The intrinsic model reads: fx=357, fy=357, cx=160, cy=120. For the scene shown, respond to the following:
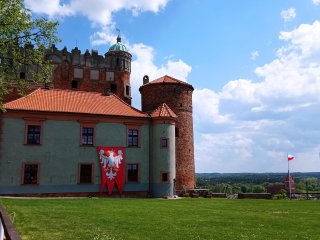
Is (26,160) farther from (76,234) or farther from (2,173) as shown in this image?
(76,234)

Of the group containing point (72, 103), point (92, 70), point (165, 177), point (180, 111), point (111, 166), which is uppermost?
point (92, 70)

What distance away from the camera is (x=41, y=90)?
33.3 meters

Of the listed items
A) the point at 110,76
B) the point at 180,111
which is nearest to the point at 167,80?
the point at 180,111

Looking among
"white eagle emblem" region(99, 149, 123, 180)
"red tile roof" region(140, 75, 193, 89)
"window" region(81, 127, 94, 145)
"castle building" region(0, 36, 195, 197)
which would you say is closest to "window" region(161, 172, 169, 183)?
"castle building" region(0, 36, 195, 197)

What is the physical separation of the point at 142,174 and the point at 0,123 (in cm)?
1320

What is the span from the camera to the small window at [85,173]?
31203 mm

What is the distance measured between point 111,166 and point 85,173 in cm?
236

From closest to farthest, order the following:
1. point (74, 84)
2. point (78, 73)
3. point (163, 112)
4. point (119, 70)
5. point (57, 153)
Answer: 1. point (57, 153)
2. point (163, 112)
3. point (74, 84)
4. point (78, 73)
5. point (119, 70)

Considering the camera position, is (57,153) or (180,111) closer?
(57,153)

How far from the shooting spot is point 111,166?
32.1 metres

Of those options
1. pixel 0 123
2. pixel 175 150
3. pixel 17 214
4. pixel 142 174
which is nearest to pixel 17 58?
pixel 17 214

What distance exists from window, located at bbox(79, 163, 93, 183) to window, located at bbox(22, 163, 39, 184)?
366 centimetres

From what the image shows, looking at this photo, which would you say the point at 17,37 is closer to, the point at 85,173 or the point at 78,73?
the point at 85,173

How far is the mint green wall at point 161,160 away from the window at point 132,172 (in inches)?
61.6
